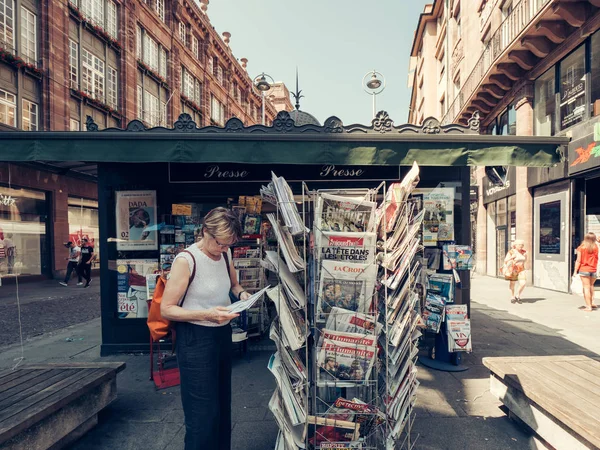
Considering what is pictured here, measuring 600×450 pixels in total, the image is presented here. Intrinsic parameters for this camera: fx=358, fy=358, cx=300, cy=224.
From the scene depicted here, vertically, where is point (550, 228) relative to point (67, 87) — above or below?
below

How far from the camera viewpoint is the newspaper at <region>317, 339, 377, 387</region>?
240 cm

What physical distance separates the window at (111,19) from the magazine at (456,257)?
2196cm

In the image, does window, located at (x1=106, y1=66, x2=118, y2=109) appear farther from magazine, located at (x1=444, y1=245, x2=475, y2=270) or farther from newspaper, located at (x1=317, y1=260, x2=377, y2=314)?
newspaper, located at (x1=317, y1=260, x2=377, y2=314)

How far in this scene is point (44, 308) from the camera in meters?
9.27

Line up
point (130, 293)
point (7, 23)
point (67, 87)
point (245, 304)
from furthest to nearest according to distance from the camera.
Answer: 1. point (67, 87)
2. point (7, 23)
3. point (130, 293)
4. point (245, 304)

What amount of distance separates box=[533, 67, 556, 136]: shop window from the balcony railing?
5.40 ft

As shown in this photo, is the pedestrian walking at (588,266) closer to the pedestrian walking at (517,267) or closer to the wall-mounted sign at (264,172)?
the pedestrian walking at (517,267)

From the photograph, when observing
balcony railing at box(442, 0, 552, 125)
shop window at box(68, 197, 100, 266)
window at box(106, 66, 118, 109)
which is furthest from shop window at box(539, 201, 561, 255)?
window at box(106, 66, 118, 109)

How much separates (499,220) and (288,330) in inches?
610

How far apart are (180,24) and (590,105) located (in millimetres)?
27511

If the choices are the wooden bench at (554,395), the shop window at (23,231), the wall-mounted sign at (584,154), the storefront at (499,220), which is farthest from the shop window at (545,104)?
the shop window at (23,231)

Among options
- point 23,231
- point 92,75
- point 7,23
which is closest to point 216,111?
point 92,75

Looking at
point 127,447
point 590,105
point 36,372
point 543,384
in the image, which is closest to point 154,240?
point 36,372

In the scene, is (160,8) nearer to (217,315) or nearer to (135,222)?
(135,222)
